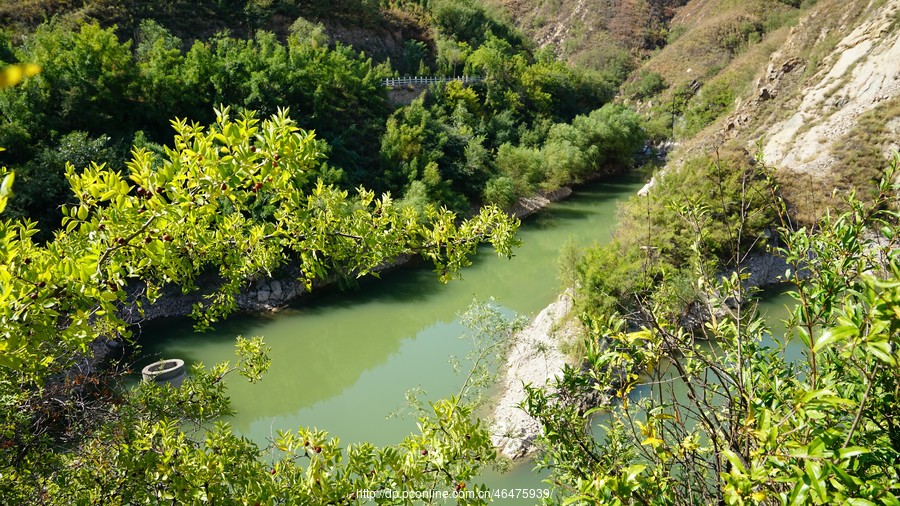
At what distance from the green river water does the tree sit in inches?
235

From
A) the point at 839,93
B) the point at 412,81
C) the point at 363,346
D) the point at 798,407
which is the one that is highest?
the point at 412,81

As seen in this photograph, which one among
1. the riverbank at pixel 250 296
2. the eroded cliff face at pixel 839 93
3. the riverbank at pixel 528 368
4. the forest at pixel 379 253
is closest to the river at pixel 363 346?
the riverbank at pixel 250 296

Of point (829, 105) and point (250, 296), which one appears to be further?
point (829, 105)

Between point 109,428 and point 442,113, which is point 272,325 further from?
point 442,113

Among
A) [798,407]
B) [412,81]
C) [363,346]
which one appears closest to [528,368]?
[363,346]

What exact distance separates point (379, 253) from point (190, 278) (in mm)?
886

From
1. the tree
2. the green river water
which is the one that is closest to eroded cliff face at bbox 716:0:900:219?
the green river water

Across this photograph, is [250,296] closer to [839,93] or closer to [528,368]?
[528,368]

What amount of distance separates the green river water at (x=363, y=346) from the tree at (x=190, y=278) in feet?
19.5

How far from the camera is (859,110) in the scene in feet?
69.7

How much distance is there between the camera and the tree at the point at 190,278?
1.88m

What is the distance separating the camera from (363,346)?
1386 cm

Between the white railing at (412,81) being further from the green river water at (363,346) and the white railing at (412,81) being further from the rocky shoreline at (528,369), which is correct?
the rocky shoreline at (528,369)

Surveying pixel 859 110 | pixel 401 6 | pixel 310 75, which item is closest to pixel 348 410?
pixel 310 75
